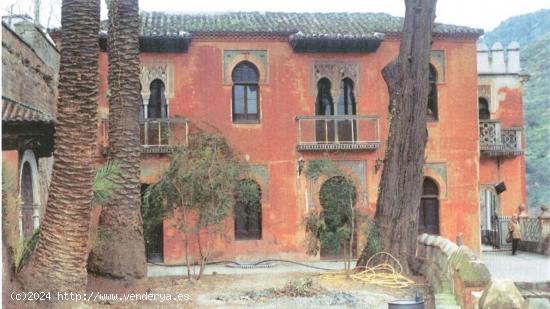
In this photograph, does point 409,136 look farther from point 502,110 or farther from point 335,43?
point 502,110

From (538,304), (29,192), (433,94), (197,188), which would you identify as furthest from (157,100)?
(538,304)

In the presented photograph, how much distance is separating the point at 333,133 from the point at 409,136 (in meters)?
6.50

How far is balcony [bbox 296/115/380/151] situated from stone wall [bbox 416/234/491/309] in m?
6.51

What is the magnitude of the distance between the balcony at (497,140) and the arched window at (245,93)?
7.28m

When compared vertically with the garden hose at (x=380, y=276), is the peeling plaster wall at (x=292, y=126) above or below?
above

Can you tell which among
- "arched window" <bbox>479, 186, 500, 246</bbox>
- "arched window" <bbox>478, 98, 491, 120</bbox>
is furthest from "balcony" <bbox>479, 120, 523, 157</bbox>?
"arched window" <bbox>479, 186, 500, 246</bbox>

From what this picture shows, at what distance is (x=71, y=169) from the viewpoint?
9.43m

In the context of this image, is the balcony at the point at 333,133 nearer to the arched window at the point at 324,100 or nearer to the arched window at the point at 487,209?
the arched window at the point at 324,100

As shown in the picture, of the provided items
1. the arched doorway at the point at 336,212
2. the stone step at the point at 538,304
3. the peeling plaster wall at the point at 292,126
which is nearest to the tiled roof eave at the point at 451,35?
the peeling plaster wall at the point at 292,126

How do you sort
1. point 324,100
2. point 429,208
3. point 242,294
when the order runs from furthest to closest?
1. point 429,208
2. point 324,100
3. point 242,294

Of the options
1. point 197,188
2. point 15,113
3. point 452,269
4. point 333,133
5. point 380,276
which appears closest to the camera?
point 452,269

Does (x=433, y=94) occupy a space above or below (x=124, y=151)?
above

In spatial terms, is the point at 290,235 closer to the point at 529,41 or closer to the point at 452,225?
the point at 452,225

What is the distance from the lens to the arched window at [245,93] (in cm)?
2075
